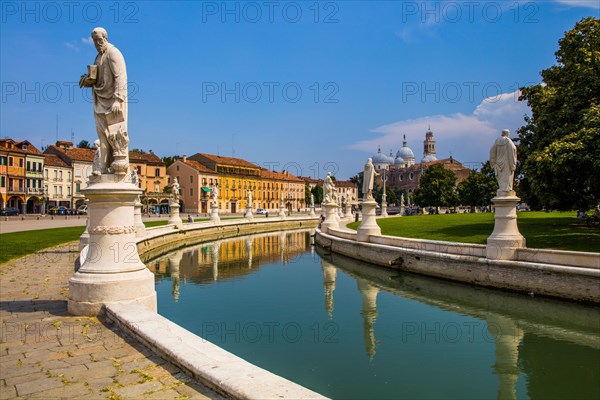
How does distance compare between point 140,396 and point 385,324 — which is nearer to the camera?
point 140,396

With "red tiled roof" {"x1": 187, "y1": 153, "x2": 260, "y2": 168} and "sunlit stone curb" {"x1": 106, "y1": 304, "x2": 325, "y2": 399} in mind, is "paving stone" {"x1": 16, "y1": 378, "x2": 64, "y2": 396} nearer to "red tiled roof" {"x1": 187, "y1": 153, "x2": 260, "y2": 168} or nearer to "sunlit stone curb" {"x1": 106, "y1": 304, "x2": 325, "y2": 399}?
"sunlit stone curb" {"x1": 106, "y1": 304, "x2": 325, "y2": 399}

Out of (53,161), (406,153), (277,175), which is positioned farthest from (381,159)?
Result: (53,161)

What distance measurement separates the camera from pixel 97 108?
7172 millimetres

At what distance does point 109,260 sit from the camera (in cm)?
677

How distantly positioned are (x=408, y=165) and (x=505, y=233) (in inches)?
5691

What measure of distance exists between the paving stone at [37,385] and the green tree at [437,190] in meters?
71.4

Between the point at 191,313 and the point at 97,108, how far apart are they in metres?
5.40

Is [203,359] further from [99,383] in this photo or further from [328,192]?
[328,192]

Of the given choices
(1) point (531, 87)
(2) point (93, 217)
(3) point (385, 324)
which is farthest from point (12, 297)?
(1) point (531, 87)

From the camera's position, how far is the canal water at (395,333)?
6238 millimetres

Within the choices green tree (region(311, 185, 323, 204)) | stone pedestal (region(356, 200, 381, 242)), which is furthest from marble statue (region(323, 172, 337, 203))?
green tree (region(311, 185, 323, 204))

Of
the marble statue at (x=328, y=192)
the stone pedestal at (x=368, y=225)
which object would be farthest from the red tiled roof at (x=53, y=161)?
the stone pedestal at (x=368, y=225)

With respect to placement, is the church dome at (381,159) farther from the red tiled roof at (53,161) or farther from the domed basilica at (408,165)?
the red tiled roof at (53,161)

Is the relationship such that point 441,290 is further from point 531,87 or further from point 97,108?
point 531,87
